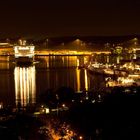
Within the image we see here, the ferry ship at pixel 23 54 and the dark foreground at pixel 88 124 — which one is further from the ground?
the ferry ship at pixel 23 54

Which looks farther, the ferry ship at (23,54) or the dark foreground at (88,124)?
the ferry ship at (23,54)

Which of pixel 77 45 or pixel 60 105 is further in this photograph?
pixel 77 45

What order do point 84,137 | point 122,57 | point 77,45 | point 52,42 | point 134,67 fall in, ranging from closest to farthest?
point 84,137
point 134,67
point 122,57
point 77,45
point 52,42

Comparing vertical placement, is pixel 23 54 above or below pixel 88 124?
above

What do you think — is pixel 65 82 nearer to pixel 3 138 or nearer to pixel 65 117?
pixel 65 117

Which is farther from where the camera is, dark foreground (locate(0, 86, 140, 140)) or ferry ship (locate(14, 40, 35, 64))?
ferry ship (locate(14, 40, 35, 64))

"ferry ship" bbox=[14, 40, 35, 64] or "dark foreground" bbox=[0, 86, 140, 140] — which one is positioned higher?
"ferry ship" bbox=[14, 40, 35, 64]

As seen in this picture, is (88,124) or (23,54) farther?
(23,54)

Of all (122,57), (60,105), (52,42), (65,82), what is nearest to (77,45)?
(52,42)
